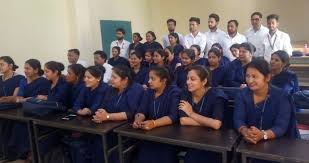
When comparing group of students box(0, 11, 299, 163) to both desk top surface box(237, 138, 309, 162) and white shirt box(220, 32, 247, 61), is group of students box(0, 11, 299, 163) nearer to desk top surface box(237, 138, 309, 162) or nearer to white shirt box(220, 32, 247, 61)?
desk top surface box(237, 138, 309, 162)

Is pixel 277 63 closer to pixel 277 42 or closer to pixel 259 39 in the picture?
pixel 277 42

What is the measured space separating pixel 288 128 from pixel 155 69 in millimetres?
1188

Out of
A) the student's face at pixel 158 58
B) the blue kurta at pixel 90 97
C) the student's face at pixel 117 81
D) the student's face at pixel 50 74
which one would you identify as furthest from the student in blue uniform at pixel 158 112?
the student's face at pixel 158 58

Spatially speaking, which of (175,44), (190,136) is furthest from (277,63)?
(175,44)

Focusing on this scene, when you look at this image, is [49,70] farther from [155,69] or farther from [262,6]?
[262,6]

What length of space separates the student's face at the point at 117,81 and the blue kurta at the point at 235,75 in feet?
6.07

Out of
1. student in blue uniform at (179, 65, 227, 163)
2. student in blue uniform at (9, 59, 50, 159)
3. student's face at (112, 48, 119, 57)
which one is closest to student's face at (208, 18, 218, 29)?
student's face at (112, 48, 119, 57)

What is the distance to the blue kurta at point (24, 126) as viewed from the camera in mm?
3531

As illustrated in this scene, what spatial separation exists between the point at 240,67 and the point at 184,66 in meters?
0.79

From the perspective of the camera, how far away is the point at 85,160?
2939mm

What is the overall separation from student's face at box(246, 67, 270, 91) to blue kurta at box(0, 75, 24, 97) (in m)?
2.88

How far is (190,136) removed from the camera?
2182mm

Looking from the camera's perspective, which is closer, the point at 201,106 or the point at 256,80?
the point at 256,80

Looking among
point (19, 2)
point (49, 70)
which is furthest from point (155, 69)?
point (19, 2)
